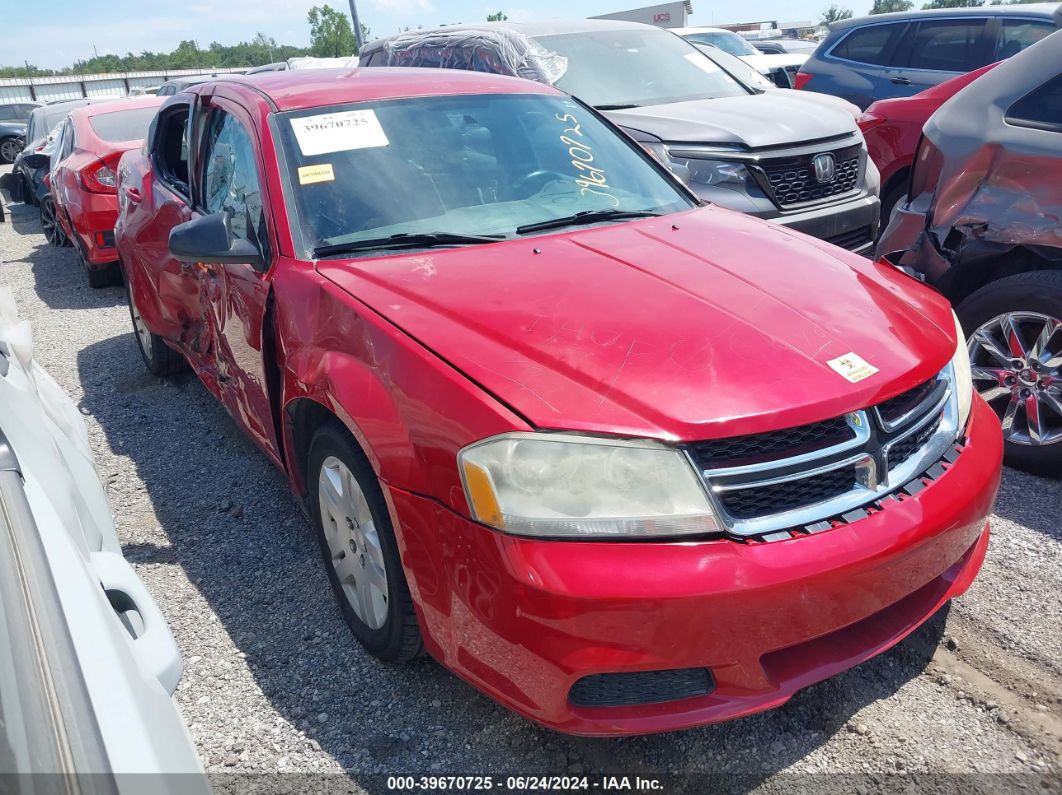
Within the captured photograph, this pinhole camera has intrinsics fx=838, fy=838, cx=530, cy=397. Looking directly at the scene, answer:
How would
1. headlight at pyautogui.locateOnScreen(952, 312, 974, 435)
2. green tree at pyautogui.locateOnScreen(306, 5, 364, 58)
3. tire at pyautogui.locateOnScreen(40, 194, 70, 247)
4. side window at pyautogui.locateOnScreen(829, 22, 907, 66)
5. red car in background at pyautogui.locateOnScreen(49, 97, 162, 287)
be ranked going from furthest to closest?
green tree at pyautogui.locateOnScreen(306, 5, 364, 58) < tire at pyautogui.locateOnScreen(40, 194, 70, 247) < side window at pyautogui.locateOnScreen(829, 22, 907, 66) < red car in background at pyautogui.locateOnScreen(49, 97, 162, 287) < headlight at pyautogui.locateOnScreen(952, 312, 974, 435)

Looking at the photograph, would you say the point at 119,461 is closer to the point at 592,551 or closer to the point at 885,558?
the point at 592,551

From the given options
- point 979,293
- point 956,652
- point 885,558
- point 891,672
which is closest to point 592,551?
point 885,558

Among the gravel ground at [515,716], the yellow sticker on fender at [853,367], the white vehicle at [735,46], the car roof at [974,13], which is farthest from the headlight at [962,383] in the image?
the white vehicle at [735,46]

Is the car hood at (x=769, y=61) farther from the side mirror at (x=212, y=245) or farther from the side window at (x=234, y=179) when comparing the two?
the side mirror at (x=212, y=245)

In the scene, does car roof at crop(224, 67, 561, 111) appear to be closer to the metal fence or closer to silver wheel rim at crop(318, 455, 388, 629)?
silver wheel rim at crop(318, 455, 388, 629)

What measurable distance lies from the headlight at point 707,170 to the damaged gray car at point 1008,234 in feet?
4.76

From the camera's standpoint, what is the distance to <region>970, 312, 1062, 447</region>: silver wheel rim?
10.7ft

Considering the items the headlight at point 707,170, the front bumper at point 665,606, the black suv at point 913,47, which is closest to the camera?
the front bumper at point 665,606

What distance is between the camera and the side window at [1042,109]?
3258 mm

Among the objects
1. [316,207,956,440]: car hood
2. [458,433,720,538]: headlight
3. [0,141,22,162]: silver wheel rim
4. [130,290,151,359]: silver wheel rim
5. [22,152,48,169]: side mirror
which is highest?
[316,207,956,440]: car hood

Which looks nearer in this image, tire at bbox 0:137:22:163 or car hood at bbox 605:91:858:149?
car hood at bbox 605:91:858:149

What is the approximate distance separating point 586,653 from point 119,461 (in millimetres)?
3166

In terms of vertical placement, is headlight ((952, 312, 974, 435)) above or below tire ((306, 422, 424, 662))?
above

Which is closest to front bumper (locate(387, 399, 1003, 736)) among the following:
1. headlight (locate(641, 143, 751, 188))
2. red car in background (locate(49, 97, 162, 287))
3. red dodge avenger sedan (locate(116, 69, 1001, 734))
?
red dodge avenger sedan (locate(116, 69, 1001, 734))
